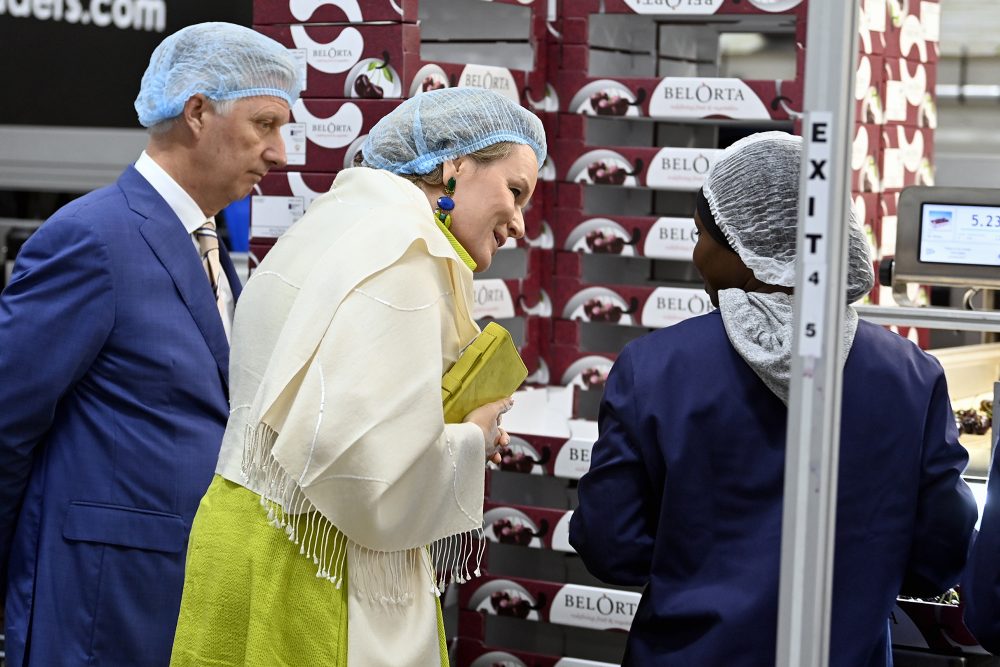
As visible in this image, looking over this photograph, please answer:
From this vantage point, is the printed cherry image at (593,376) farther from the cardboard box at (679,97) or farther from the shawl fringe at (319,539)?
the shawl fringe at (319,539)

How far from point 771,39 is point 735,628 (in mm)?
4397

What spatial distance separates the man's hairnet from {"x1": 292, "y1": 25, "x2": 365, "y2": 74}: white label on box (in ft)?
4.99

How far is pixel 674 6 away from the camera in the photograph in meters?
3.46

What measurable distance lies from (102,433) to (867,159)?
229cm

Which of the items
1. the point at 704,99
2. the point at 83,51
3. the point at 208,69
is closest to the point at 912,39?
the point at 704,99

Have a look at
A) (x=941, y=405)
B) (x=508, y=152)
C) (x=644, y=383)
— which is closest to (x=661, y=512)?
(x=644, y=383)

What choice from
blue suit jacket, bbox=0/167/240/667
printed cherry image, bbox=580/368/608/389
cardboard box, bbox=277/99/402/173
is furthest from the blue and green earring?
printed cherry image, bbox=580/368/608/389

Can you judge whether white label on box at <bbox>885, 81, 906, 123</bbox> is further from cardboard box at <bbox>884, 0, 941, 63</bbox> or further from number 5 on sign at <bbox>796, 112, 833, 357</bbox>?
number 5 on sign at <bbox>796, 112, 833, 357</bbox>

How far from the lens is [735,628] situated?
184 cm

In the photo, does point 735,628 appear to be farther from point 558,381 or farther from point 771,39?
point 771,39

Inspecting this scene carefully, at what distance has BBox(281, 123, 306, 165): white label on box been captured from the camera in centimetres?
323

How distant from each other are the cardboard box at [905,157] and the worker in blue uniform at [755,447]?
1934mm

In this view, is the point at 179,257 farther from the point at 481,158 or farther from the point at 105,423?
the point at 481,158

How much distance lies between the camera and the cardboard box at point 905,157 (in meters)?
3.70
